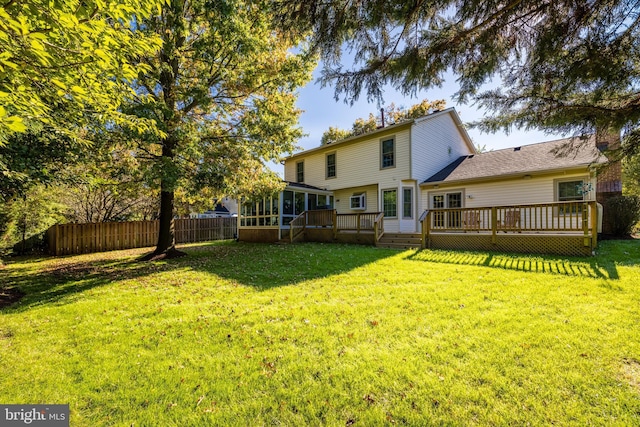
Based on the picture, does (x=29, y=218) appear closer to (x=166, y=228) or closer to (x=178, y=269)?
(x=166, y=228)

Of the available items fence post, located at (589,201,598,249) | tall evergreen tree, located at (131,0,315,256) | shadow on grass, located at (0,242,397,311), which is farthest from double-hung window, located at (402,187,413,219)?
fence post, located at (589,201,598,249)

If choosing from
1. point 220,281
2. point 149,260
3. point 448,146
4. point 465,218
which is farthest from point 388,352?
Result: point 448,146

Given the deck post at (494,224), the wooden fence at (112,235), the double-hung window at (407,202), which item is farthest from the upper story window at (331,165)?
the deck post at (494,224)

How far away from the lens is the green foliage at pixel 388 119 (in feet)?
81.8

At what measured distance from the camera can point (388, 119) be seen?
27.6 m

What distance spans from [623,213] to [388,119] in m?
19.6

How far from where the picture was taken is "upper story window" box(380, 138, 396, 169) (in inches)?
563

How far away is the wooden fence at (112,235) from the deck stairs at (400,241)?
12474 millimetres

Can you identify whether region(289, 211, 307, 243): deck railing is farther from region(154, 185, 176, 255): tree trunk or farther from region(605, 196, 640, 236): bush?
region(605, 196, 640, 236): bush

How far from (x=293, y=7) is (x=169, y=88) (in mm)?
7526

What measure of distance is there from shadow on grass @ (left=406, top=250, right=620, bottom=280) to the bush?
6.34 meters

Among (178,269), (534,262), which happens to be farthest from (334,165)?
(534,262)

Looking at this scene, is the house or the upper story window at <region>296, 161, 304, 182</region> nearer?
the house

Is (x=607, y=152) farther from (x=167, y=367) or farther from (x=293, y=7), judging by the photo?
(x=167, y=367)
